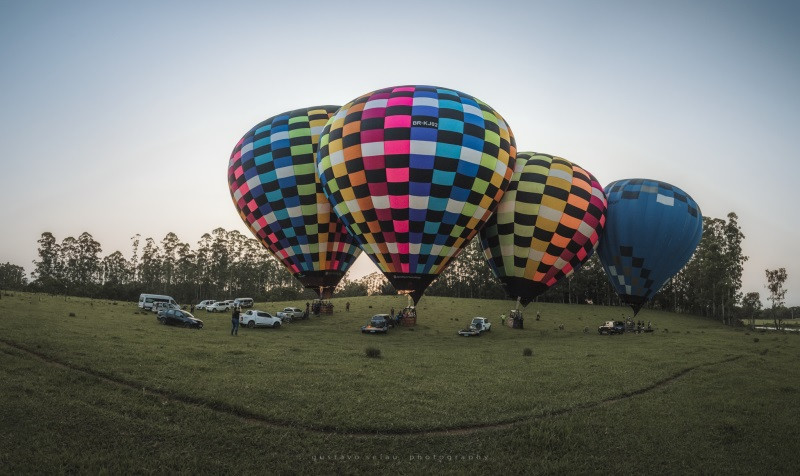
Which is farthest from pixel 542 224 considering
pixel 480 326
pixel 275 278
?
pixel 275 278

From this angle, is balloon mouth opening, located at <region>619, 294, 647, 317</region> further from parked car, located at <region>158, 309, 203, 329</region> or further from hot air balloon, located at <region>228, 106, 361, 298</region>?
parked car, located at <region>158, 309, 203, 329</region>

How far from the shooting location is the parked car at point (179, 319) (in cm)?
2503

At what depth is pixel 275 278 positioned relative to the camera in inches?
3989

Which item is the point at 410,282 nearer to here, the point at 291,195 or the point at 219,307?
the point at 291,195

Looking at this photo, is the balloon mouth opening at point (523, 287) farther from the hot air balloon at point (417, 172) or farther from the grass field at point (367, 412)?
the grass field at point (367, 412)

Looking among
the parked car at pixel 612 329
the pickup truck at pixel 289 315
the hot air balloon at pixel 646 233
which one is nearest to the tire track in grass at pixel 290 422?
the hot air balloon at pixel 646 233

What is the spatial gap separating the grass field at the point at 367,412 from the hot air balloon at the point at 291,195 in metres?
8.50

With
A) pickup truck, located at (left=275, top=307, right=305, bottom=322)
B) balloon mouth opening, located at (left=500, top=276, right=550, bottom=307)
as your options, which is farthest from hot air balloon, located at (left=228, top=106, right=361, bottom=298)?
balloon mouth opening, located at (left=500, top=276, right=550, bottom=307)

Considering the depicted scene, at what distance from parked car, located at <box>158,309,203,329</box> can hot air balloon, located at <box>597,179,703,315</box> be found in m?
22.2

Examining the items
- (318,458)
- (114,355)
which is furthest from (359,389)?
(114,355)

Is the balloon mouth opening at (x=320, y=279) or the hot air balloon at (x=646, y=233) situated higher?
the hot air balloon at (x=646, y=233)

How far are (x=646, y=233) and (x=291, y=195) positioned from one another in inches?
679

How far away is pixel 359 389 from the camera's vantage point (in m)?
11.4

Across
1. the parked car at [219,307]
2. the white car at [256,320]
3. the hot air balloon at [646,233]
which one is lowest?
the parked car at [219,307]
